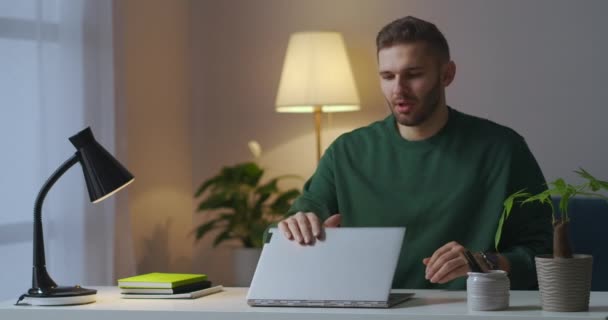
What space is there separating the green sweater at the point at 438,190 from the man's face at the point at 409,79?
0.38 ft

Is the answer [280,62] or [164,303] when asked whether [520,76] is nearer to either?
[280,62]

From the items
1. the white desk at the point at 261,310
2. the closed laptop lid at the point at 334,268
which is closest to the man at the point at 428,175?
the white desk at the point at 261,310

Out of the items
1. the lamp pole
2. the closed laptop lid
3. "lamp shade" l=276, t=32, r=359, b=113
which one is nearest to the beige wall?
"lamp shade" l=276, t=32, r=359, b=113

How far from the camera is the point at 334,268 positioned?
2135 mm

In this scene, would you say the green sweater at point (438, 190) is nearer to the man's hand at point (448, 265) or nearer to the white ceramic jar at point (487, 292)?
the man's hand at point (448, 265)

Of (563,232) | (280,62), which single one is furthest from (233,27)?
(563,232)

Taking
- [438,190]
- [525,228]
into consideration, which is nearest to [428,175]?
[438,190]

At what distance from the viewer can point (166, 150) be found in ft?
14.9

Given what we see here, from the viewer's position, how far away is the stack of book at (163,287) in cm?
229

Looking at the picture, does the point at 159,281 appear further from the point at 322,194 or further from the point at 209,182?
the point at 209,182

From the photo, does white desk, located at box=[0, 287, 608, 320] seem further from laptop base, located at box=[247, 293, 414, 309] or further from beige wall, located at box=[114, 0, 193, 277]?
beige wall, located at box=[114, 0, 193, 277]

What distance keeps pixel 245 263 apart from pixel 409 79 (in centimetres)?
172

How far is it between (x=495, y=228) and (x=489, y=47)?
1756 mm

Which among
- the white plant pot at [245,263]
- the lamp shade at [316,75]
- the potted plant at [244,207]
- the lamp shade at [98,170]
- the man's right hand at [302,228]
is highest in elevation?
the lamp shade at [316,75]
